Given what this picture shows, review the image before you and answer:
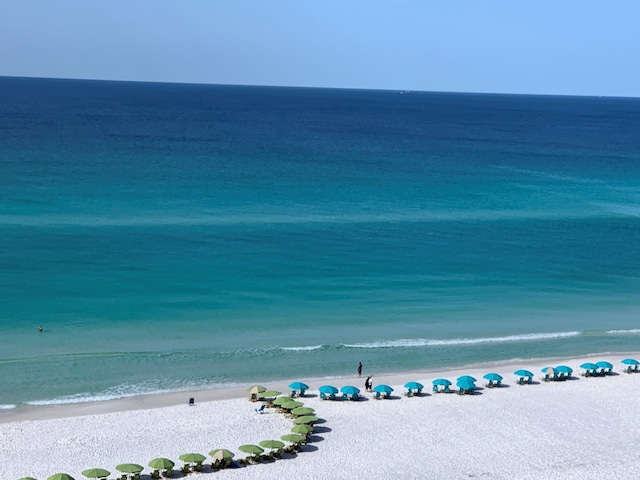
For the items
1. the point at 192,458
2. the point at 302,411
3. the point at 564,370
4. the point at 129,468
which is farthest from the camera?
the point at 564,370

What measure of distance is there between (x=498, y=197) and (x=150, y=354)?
5532 cm

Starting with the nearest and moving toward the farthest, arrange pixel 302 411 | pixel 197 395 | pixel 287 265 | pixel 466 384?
1. pixel 302 411
2. pixel 197 395
3. pixel 466 384
4. pixel 287 265

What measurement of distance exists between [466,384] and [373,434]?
277 inches

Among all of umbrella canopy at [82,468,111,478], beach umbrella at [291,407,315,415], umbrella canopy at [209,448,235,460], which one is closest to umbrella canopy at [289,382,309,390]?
beach umbrella at [291,407,315,415]

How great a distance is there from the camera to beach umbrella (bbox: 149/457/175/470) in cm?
2873

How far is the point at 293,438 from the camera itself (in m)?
31.5

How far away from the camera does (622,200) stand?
91.4 m

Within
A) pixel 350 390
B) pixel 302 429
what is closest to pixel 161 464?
pixel 302 429

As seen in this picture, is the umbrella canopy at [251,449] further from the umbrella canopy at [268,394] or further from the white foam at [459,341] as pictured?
the white foam at [459,341]

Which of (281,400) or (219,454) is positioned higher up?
(281,400)

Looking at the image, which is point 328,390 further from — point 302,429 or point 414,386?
point 302,429

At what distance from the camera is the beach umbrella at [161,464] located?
28.7m

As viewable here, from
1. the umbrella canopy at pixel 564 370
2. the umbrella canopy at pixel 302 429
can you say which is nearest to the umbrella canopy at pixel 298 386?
the umbrella canopy at pixel 302 429

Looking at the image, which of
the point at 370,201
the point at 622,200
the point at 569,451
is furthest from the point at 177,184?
the point at 569,451
